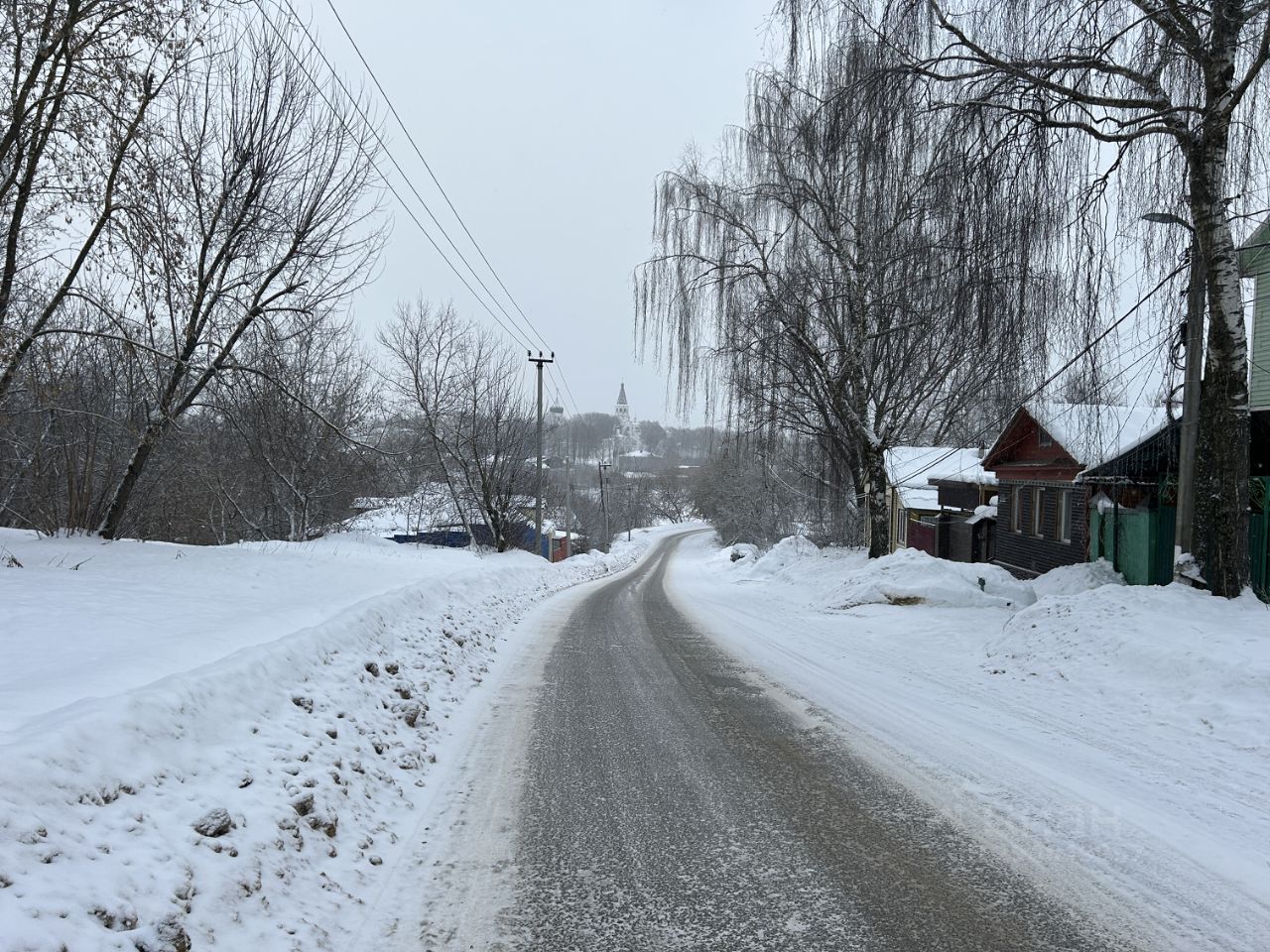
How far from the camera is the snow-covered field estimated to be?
111 inches

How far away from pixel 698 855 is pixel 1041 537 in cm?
1859

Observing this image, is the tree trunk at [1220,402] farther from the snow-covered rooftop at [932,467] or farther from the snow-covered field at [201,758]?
the snow-covered rooftop at [932,467]

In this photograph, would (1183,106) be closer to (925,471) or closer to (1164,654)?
(1164,654)

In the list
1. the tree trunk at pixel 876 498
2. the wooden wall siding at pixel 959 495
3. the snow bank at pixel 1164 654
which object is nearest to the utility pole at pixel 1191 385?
the snow bank at pixel 1164 654

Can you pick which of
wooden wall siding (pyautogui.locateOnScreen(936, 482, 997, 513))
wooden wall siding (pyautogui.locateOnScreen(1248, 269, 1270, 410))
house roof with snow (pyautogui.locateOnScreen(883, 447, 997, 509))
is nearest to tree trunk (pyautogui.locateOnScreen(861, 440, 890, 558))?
wooden wall siding (pyautogui.locateOnScreen(1248, 269, 1270, 410))

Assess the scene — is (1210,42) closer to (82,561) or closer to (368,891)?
(368,891)

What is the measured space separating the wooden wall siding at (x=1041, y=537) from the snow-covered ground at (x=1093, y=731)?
5.34 meters

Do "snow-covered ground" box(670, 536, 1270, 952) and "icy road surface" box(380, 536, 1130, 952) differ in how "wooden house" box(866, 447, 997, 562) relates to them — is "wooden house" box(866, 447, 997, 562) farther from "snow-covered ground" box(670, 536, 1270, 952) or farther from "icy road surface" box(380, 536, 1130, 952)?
"icy road surface" box(380, 536, 1130, 952)

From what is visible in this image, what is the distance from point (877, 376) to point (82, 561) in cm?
1526

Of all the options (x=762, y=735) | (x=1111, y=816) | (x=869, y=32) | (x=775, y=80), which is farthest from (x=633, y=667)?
(x=775, y=80)

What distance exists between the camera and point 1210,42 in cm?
747

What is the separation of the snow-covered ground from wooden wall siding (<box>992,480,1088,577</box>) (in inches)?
210

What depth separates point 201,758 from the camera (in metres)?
Result: 3.89

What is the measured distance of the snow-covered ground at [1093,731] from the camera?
3771 millimetres
